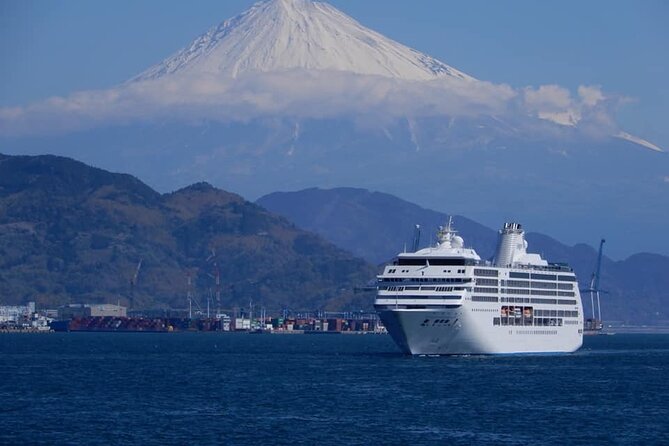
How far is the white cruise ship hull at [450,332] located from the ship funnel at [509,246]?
474 inches

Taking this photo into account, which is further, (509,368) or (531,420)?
(509,368)

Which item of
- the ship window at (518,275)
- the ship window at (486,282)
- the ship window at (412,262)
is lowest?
the ship window at (486,282)

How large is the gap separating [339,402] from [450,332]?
146 feet

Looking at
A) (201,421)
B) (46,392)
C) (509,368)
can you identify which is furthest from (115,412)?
(509,368)

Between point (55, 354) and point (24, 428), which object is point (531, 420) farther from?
point (55, 354)

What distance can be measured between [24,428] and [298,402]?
71.7ft

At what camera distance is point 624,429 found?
3546 inches

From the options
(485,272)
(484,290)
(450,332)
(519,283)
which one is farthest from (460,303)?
(519,283)

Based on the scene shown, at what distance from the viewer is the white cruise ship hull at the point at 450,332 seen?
146m

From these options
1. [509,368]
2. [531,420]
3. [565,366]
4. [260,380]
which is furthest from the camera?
[565,366]

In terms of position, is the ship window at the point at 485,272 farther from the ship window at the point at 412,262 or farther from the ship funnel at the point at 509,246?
the ship funnel at the point at 509,246

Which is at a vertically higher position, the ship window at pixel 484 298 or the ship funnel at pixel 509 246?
the ship funnel at pixel 509 246

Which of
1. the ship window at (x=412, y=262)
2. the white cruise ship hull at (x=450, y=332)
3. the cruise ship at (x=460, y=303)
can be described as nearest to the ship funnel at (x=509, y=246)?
the cruise ship at (x=460, y=303)

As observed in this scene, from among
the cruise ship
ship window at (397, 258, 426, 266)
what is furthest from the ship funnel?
ship window at (397, 258, 426, 266)
